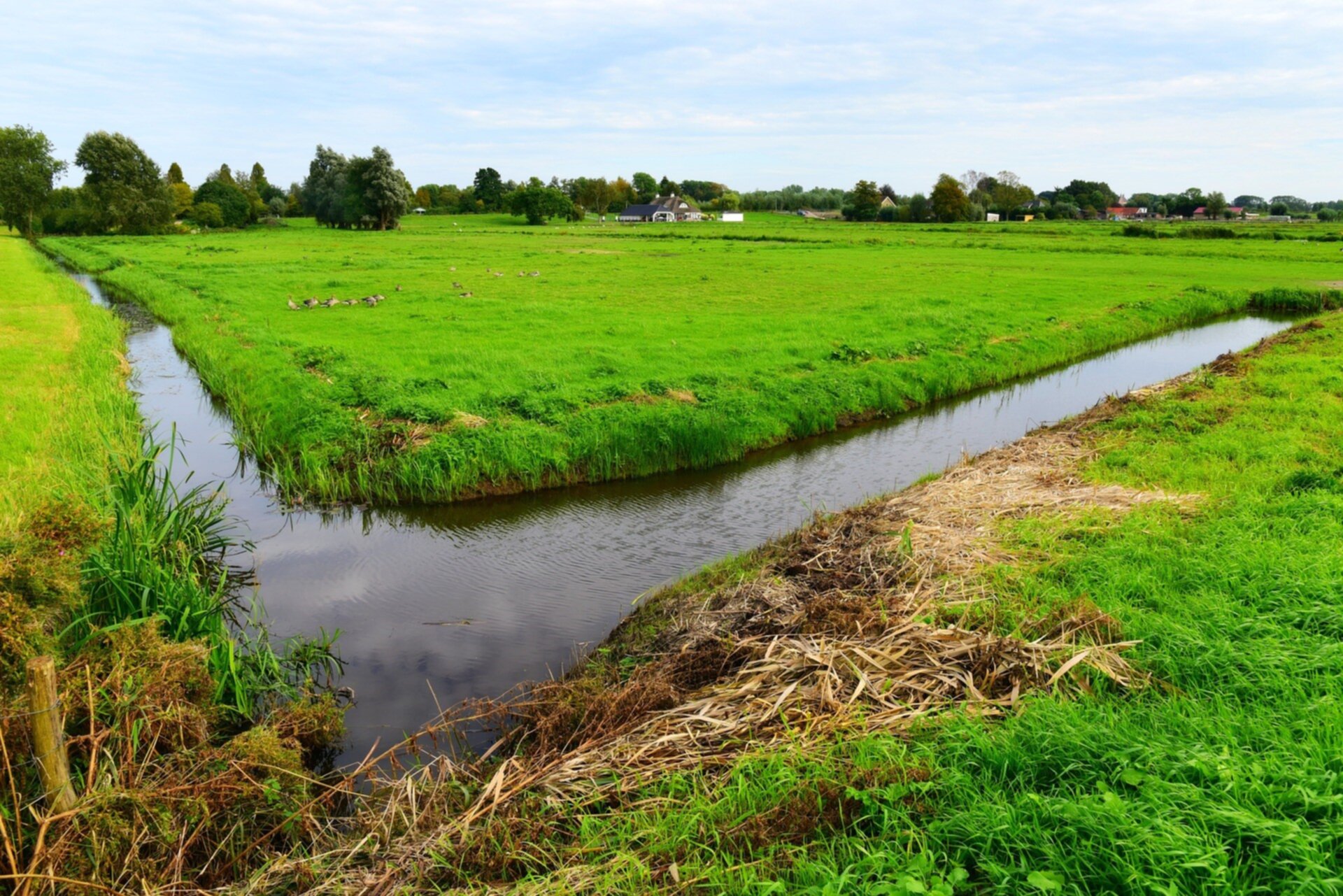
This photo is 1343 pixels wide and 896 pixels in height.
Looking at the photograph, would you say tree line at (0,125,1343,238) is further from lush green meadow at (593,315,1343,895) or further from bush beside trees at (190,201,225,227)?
lush green meadow at (593,315,1343,895)

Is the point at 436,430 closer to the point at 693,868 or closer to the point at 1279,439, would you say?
the point at 693,868

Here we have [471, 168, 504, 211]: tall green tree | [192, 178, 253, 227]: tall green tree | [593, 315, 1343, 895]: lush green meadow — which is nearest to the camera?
[593, 315, 1343, 895]: lush green meadow

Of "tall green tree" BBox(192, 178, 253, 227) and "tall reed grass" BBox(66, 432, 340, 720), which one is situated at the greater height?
"tall green tree" BBox(192, 178, 253, 227)

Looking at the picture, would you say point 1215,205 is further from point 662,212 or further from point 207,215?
point 207,215

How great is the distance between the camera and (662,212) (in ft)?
420

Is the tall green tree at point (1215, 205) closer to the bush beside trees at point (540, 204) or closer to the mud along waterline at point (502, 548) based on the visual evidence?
the bush beside trees at point (540, 204)

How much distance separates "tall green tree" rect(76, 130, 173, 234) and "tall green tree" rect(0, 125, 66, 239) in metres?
4.84

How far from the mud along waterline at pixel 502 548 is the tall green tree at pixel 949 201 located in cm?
9684

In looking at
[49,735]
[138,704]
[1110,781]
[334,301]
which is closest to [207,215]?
[334,301]

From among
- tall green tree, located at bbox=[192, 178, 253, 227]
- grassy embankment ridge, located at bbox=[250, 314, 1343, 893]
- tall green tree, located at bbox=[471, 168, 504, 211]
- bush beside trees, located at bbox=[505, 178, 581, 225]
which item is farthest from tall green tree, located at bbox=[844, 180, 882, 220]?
grassy embankment ridge, located at bbox=[250, 314, 1343, 893]

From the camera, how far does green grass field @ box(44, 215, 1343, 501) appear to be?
13.3 meters

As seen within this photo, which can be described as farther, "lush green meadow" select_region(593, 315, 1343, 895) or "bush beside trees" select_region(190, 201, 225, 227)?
"bush beside trees" select_region(190, 201, 225, 227)

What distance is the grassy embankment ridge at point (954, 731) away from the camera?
359 cm

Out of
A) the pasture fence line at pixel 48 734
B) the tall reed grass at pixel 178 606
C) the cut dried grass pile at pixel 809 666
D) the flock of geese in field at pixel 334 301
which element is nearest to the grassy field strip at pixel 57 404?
the tall reed grass at pixel 178 606
